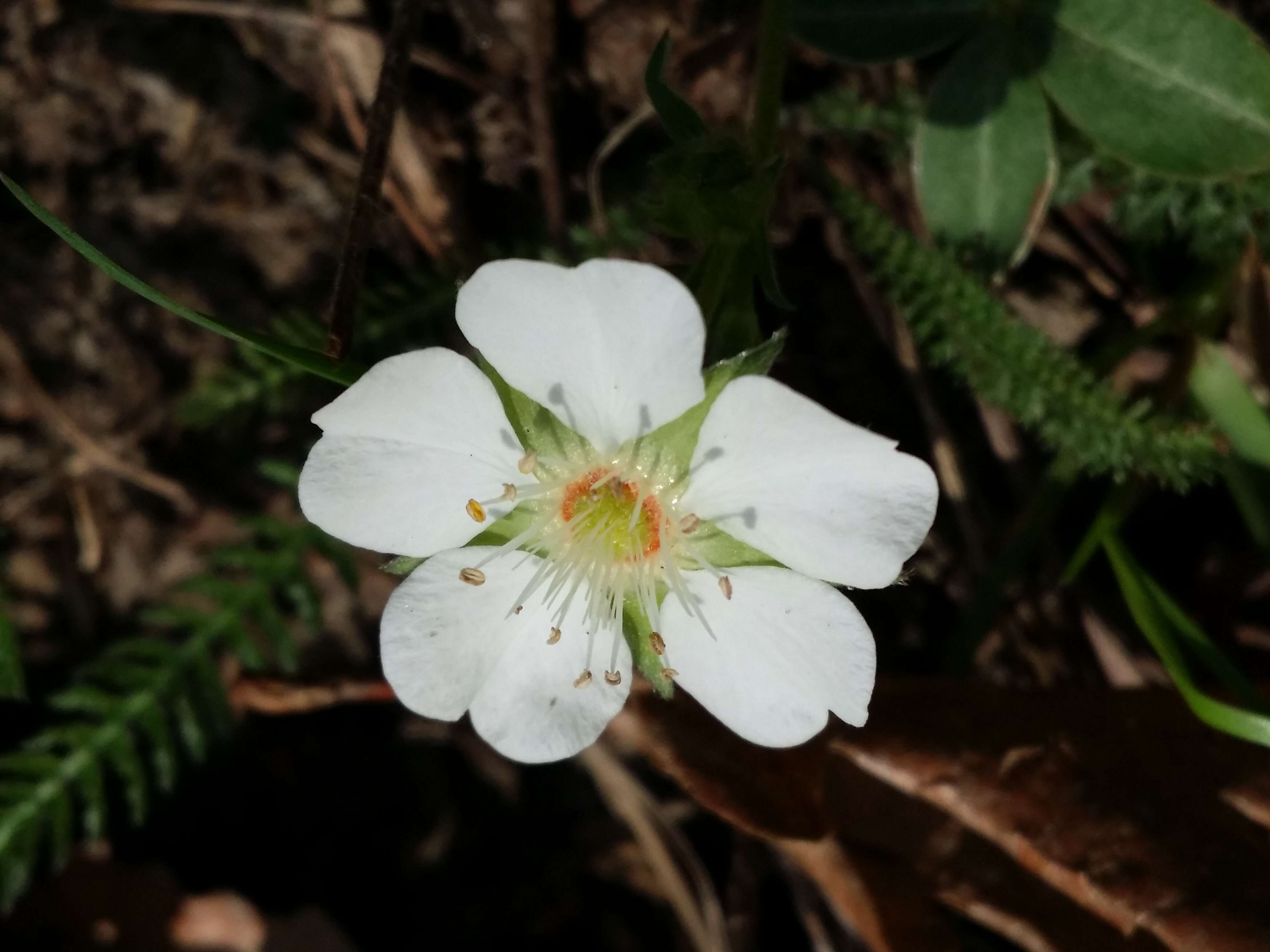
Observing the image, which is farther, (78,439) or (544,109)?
(78,439)

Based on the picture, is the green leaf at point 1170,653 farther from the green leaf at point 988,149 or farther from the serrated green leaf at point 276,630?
the serrated green leaf at point 276,630

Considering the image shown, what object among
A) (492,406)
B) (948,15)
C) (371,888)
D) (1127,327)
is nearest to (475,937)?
(371,888)

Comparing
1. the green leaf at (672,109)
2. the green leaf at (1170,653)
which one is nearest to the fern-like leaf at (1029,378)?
the green leaf at (1170,653)

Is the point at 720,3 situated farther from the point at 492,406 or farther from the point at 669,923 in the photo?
the point at 669,923

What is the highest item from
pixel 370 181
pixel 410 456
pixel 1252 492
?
pixel 370 181

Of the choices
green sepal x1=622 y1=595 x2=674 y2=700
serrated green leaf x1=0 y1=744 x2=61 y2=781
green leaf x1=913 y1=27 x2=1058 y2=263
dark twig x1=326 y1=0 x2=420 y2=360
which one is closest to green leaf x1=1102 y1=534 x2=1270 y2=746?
green leaf x1=913 y1=27 x2=1058 y2=263

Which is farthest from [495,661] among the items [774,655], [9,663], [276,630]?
[9,663]

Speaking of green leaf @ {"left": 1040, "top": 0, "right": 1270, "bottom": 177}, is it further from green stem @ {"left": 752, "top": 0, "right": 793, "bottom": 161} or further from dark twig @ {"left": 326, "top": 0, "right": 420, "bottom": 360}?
dark twig @ {"left": 326, "top": 0, "right": 420, "bottom": 360}

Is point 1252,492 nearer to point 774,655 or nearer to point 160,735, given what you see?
point 774,655
